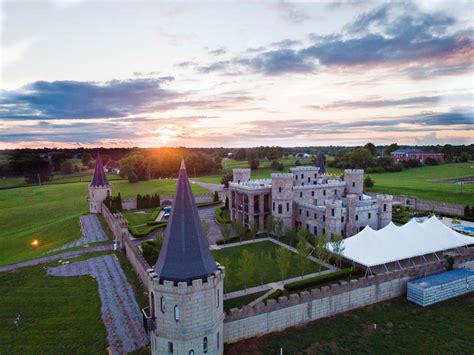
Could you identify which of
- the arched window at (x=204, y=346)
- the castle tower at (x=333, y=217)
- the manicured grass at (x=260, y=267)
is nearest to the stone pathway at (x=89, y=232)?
the manicured grass at (x=260, y=267)

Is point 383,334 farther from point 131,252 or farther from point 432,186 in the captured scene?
point 432,186

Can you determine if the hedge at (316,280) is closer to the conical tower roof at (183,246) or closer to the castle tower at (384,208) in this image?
the conical tower roof at (183,246)

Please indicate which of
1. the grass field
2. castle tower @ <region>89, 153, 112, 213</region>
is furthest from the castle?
the grass field

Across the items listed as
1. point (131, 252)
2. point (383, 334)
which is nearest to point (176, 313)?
point (383, 334)

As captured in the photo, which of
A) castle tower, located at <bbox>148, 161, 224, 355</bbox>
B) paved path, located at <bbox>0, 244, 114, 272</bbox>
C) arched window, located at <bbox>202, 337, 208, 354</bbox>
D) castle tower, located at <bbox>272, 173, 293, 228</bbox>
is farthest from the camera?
castle tower, located at <bbox>272, 173, 293, 228</bbox>

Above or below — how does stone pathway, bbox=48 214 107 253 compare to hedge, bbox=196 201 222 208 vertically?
below

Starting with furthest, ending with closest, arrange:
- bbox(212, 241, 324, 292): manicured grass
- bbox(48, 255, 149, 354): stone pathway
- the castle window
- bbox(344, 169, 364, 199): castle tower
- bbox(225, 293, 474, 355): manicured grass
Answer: bbox(344, 169, 364, 199): castle tower < bbox(212, 241, 324, 292): manicured grass < bbox(225, 293, 474, 355): manicured grass < bbox(48, 255, 149, 354): stone pathway < the castle window

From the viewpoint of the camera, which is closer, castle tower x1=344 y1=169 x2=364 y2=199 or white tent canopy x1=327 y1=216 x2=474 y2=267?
white tent canopy x1=327 y1=216 x2=474 y2=267

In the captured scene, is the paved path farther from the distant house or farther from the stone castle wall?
the distant house

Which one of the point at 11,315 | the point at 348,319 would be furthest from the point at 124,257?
the point at 348,319
